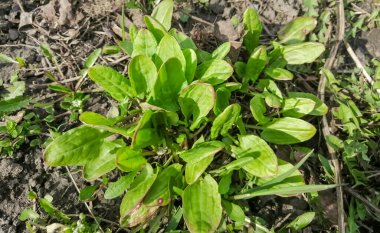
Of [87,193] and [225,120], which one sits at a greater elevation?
[225,120]

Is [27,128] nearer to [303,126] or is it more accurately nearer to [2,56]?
[2,56]

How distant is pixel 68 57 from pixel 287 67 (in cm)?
115

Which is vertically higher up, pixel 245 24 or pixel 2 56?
pixel 245 24

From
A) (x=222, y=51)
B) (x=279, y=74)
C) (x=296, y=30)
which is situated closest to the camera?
(x=222, y=51)

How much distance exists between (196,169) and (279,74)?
66cm

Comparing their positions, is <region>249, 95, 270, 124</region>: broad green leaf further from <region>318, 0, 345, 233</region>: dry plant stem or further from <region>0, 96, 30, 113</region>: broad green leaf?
<region>0, 96, 30, 113</region>: broad green leaf

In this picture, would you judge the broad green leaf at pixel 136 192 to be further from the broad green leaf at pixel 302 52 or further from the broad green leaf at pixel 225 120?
the broad green leaf at pixel 302 52

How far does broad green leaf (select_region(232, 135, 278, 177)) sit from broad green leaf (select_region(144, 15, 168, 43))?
58cm

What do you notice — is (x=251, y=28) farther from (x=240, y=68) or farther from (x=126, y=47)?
(x=126, y=47)

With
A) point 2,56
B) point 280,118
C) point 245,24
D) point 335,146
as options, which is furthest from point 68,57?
point 335,146

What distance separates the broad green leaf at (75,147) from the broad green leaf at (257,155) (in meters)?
0.60

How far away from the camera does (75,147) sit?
1734mm

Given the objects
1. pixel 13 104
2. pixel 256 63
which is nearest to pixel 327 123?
pixel 256 63

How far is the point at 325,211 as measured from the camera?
1.94 meters
